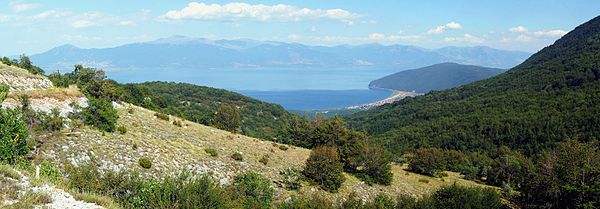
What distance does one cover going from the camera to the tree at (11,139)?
15.8 m

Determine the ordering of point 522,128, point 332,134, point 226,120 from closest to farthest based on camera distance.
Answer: point 332,134 < point 226,120 < point 522,128

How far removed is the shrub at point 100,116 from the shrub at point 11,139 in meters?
7.07

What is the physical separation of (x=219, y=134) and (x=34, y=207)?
90.1ft

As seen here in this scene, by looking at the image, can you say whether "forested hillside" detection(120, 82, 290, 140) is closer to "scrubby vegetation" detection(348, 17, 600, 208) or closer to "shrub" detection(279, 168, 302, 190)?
"scrubby vegetation" detection(348, 17, 600, 208)

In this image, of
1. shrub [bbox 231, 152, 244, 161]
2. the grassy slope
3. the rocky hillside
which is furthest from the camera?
shrub [bbox 231, 152, 244, 161]

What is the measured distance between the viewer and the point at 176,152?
25.8 meters

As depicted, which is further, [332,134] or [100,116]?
[332,134]

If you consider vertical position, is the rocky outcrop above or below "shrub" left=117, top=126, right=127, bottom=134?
above

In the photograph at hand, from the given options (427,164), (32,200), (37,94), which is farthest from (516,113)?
(32,200)

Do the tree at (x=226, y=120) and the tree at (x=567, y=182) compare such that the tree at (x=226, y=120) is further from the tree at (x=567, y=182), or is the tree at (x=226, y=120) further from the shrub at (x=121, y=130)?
the tree at (x=567, y=182)

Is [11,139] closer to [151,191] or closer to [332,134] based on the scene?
[151,191]

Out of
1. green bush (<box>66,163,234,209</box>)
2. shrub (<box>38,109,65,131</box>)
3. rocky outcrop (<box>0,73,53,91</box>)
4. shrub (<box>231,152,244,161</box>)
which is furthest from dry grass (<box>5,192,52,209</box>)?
rocky outcrop (<box>0,73,53,91</box>)

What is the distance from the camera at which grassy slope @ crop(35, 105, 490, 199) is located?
21.1 metres

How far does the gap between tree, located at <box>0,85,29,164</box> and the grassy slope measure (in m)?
1.36
